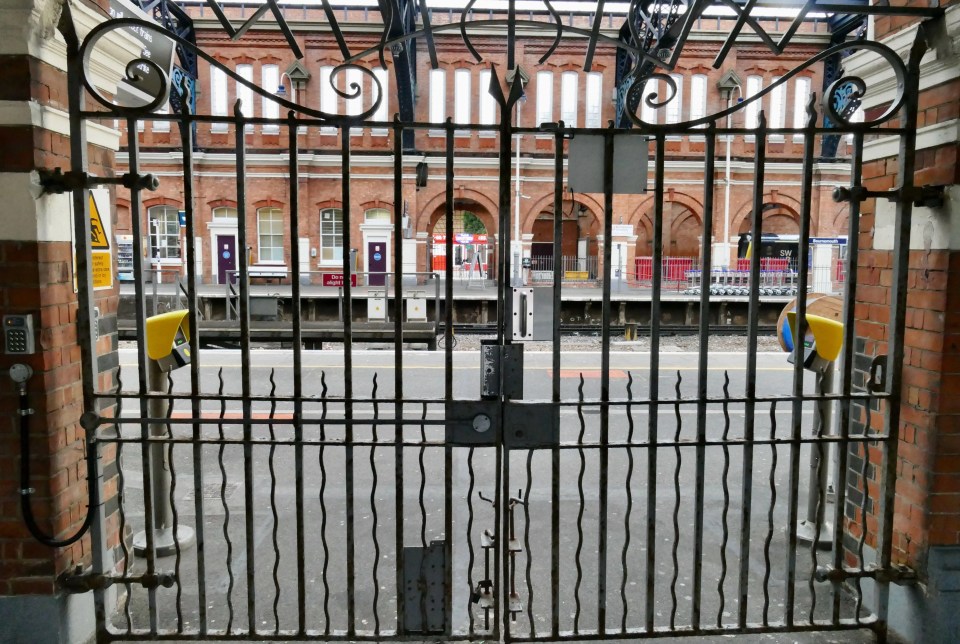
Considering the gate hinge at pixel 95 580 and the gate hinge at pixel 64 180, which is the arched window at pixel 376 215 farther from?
the gate hinge at pixel 95 580

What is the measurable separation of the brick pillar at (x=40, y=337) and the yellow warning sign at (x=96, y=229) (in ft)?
1.02

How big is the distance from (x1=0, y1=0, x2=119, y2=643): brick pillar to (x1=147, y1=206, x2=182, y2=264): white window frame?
71.5 ft

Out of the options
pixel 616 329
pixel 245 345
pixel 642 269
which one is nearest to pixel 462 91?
pixel 642 269

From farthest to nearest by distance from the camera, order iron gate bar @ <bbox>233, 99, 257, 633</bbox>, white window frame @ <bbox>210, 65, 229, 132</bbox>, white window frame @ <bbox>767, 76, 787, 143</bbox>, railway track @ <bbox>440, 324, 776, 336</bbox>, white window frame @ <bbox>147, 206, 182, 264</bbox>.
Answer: white window frame @ <bbox>767, 76, 787, 143</bbox>, white window frame @ <bbox>147, 206, 182, 264</bbox>, white window frame @ <bbox>210, 65, 229, 132</bbox>, railway track @ <bbox>440, 324, 776, 336</bbox>, iron gate bar @ <bbox>233, 99, 257, 633</bbox>

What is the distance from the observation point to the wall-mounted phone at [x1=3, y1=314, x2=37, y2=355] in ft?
7.88

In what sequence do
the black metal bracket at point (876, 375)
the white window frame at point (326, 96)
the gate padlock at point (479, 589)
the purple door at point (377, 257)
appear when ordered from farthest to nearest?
the purple door at point (377, 257) → the white window frame at point (326, 96) → the black metal bracket at point (876, 375) → the gate padlock at point (479, 589)

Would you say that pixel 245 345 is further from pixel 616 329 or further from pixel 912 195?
pixel 616 329

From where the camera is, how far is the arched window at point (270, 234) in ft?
74.4

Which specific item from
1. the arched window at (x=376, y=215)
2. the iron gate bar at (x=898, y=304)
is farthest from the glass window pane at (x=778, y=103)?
the iron gate bar at (x=898, y=304)

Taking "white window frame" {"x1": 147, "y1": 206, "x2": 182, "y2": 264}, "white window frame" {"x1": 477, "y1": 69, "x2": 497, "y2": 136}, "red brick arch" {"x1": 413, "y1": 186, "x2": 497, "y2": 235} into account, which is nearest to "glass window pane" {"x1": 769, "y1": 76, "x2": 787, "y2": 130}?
"white window frame" {"x1": 477, "y1": 69, "x2": 497, "y2": 136}

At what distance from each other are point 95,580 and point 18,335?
41.3 inches

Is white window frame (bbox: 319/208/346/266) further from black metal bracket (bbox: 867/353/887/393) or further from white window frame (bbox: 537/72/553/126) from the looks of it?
black metal bracket (bbox: 867/353/887/393)

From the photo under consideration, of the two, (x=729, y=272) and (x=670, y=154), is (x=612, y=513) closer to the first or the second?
(x=729, y=272)

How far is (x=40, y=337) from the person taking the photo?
245 cm
